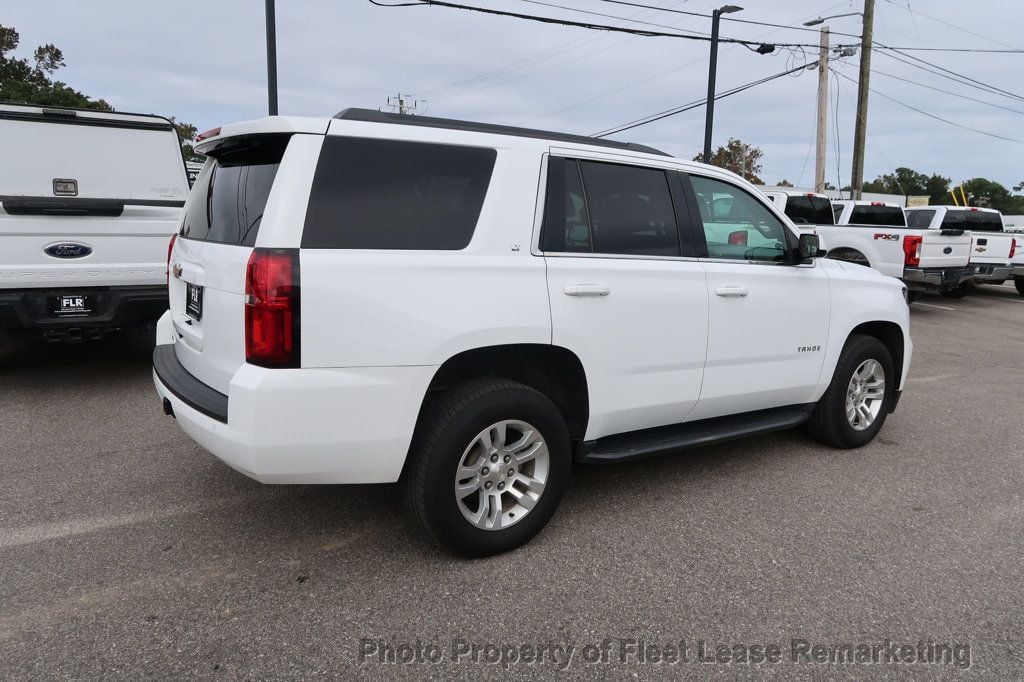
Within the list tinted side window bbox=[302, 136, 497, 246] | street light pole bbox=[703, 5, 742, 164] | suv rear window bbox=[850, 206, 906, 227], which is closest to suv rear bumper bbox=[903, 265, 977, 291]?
suv rear window bbox=[850, 206, 906, 227]

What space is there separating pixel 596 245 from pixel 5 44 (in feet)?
181

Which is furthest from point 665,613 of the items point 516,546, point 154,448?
point 154,448

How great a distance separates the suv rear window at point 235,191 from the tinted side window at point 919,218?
13691 millimetres

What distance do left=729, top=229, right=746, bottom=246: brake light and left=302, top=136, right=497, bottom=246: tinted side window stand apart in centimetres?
169

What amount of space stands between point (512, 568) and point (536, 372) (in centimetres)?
90

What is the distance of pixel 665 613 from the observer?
279 cm

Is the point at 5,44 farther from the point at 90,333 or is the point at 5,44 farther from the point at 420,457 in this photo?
the point at 420,457

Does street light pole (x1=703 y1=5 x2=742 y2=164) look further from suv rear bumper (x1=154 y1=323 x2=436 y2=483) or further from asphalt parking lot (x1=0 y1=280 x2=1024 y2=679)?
suv rear bumper (x1=154 y1=323 x2=436 y2=483)

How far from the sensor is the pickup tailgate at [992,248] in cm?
1312

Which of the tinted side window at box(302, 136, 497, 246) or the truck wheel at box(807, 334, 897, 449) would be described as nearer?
the tinted side window at box(302, 136, 497, 246)

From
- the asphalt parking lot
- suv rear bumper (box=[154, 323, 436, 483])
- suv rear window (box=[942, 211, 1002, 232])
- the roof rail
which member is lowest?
the asphalt parking lot

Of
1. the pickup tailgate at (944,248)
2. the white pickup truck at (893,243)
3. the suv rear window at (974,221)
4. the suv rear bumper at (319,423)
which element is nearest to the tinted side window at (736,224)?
the suv rear bumper at (319,423)

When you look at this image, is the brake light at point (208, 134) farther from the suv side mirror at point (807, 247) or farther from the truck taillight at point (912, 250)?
the truck taillight at point (912, 250)

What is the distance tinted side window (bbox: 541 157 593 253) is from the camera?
10.7 ft
